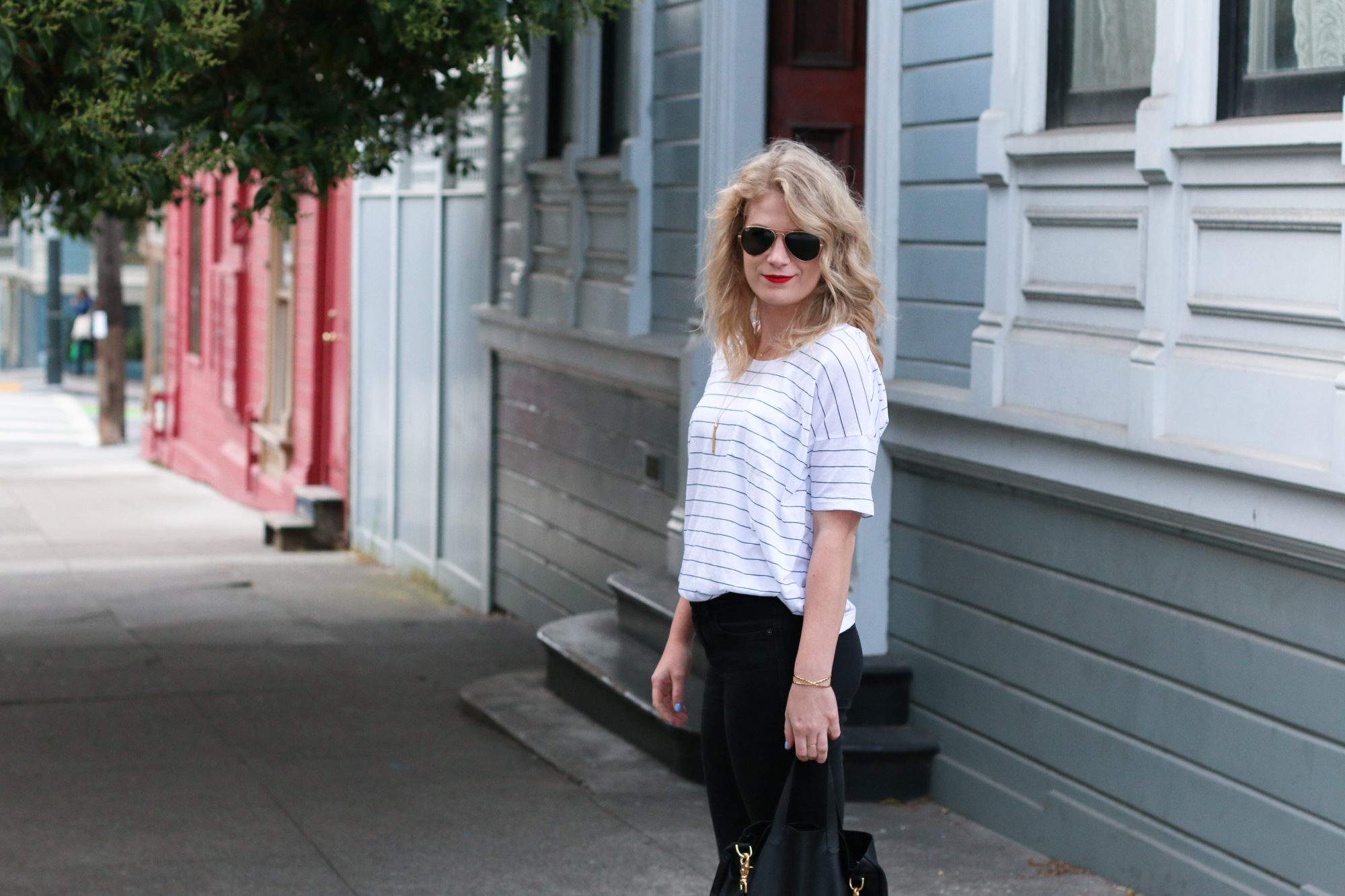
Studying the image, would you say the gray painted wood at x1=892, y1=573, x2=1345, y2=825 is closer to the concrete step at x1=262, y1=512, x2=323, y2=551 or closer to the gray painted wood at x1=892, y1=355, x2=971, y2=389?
the gray painted wood at x1=892, y1=355, x2=971, y2=389

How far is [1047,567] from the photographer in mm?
5027

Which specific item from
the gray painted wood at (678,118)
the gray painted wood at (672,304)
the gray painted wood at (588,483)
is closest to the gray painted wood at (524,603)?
the gray painted wood at (588,483)

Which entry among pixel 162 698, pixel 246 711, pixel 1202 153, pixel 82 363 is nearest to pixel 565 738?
pixel 246 711

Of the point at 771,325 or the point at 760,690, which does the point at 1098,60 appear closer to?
the point at 771,325

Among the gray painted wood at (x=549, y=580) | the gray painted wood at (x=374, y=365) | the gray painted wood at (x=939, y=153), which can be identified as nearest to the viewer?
the gray painted wood at (x=939, y=153)

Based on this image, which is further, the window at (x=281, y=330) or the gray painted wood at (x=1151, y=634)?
the window at (x=281, y=330)

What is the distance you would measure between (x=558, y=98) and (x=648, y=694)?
4020mm

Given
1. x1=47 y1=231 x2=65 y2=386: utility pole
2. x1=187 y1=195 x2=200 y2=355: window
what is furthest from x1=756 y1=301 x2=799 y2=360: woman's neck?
x1=47 y1=231 x2=65 y2=386: utility pole

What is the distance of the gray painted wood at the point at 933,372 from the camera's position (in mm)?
5469

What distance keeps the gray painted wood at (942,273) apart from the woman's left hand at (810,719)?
8.61 ft

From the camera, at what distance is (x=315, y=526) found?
45.8ft

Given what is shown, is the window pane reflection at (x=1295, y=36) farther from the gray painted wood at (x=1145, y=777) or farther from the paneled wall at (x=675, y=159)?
the paneled wall at (x=675, y=159)

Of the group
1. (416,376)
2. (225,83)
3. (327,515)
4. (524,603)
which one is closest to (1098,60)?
(225,83)

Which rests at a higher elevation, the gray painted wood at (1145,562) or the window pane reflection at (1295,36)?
→ the window pane reflection at (1295,36)
